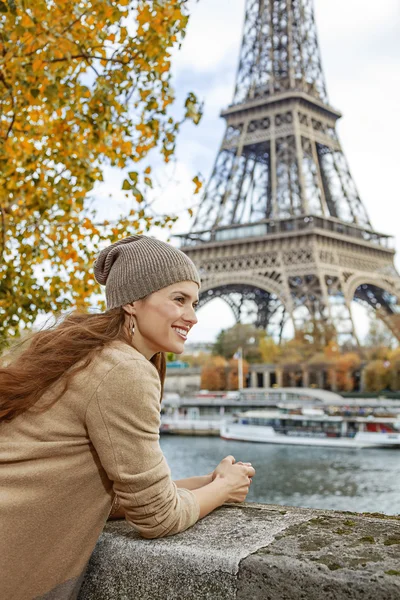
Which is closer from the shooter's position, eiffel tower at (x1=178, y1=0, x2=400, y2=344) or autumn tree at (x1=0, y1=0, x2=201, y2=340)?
autumn tree at (x1=0, y1=0, x2=201, y2=340)

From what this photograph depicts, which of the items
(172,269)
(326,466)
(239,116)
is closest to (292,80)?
(239,116)

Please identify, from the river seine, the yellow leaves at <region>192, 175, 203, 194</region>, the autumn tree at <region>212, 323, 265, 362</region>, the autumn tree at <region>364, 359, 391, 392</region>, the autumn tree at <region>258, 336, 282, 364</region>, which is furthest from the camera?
the autumn tree at <region>212, 323, 265, 362</region>

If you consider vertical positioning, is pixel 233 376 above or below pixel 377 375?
above

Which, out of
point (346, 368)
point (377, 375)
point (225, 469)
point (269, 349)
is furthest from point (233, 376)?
point (225, 469)

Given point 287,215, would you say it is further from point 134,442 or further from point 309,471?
point 134,442

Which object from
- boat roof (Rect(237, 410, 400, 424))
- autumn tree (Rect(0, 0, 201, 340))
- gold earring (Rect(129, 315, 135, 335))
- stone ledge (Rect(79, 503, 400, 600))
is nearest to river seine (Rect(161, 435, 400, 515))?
boat roof (Rect(237, 410, 400, 424))

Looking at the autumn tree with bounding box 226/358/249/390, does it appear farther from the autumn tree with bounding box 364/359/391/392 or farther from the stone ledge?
the stone ledge

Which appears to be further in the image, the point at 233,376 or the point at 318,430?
the point at 233,376

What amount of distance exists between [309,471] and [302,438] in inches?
360

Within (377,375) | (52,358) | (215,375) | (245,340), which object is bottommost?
(52,358)

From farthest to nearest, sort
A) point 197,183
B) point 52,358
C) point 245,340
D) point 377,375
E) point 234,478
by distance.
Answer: point 245,340, point 377,375, point 197,183, point 234,478, point 52,358

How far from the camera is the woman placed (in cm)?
196

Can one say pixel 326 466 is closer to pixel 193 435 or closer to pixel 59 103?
pixel 193 435

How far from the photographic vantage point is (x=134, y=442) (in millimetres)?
2010
